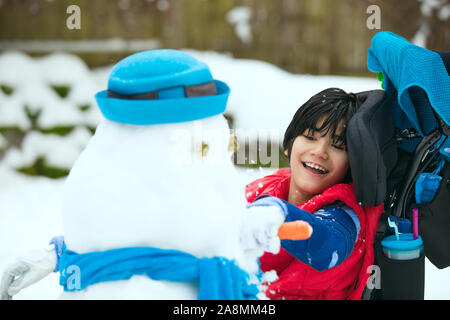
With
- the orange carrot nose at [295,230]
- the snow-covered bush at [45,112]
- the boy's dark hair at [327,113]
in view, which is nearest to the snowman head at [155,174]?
the orange carrot nose at [295,230]

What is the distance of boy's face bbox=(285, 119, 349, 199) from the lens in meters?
1.67

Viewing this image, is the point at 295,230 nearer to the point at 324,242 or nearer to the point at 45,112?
the point at 324,242

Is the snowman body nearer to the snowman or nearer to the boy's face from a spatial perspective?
the snowman

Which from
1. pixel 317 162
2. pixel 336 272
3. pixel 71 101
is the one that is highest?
pixel 317 162

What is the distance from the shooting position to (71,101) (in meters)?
4.31

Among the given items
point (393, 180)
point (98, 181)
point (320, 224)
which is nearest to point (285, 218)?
point (320, 224)

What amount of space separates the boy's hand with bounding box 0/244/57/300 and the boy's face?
2.79ft

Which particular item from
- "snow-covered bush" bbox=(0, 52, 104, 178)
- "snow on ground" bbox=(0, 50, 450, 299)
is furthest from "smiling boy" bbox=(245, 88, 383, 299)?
"snow-covered bush" bbox=(0, 52, 104, 178)

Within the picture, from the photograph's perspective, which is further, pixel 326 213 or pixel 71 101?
pixel 71 101

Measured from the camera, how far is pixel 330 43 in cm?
447

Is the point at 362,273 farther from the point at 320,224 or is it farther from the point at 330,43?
the point at 330,43

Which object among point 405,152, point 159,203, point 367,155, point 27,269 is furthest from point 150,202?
point 405,152
